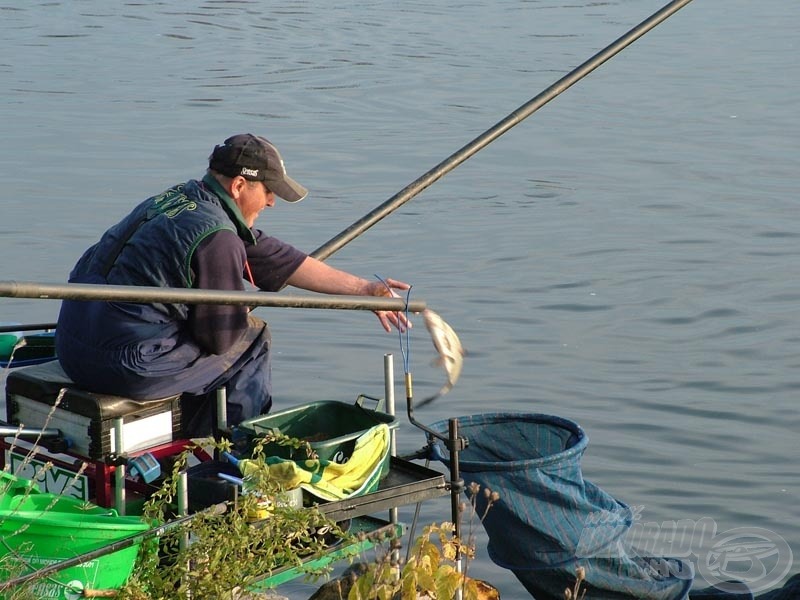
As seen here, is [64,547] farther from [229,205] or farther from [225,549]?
[229,205]

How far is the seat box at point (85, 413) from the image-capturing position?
14.1 ft

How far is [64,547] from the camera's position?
3.67m

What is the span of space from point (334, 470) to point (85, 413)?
793 mm

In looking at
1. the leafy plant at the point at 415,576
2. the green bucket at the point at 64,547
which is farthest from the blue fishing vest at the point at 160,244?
the leafy plant at the point at 415,576

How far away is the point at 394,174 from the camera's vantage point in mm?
13320

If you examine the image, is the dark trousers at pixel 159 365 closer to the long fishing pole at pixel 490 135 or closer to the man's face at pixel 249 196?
the man's face at pixel 249 196

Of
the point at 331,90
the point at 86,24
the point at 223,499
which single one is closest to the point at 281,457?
the point at 223,499

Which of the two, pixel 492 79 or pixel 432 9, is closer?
pixel 492 79

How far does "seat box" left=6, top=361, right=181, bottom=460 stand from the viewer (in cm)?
430

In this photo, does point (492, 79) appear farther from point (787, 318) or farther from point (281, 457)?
point (281, 457)

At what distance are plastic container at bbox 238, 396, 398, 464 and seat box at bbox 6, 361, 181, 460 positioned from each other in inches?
11.6

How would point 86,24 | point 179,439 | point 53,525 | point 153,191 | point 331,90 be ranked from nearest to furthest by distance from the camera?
point 53,525, point 179,439, point 153,191, point 331,90, point 86,24

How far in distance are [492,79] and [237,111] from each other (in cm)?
332

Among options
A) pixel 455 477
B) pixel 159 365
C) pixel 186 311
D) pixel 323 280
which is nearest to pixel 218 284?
pixel 186 311
